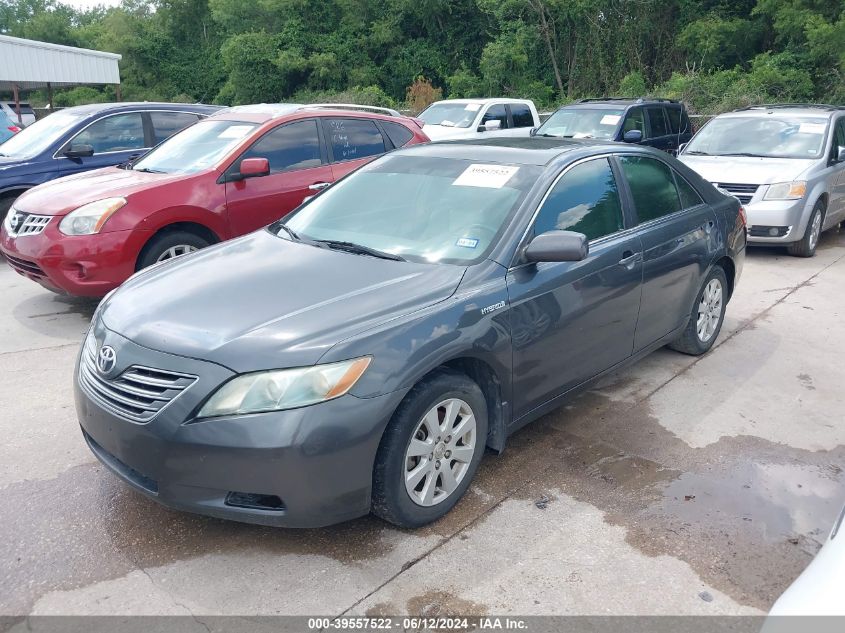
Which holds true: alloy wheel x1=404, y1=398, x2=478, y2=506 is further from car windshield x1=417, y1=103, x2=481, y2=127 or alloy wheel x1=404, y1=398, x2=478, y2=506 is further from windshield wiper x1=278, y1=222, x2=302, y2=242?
car windshield x1=417, y1=103, x2=481, y2=127

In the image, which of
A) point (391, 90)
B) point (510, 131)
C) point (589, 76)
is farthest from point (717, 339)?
point (391, 90)

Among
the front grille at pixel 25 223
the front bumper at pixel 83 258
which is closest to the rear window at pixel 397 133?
the front bumper at pixel 83 258

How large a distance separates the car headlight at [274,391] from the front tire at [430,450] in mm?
355

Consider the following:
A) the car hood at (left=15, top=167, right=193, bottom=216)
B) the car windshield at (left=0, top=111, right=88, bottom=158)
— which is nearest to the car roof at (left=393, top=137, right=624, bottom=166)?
the car hood at (left=15, top=167, right=193, bottom=216)

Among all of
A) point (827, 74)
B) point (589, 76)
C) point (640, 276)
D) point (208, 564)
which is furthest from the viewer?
point (589, 76)

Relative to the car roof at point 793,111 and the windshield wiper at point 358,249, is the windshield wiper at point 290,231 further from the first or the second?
the car roof at point 793,111

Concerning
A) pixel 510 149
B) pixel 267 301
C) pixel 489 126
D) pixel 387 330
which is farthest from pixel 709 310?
pixel 489 126

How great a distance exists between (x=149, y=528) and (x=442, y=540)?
1293mm

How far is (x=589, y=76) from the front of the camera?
29406 millimetres

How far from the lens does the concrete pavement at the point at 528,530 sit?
286 centimetres

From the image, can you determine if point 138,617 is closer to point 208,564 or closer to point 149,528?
point 208,564

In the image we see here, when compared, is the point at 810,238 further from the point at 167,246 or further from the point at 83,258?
the point at 83,258

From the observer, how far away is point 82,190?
20.5 ft

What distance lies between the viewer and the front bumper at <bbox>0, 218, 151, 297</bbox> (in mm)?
5801
